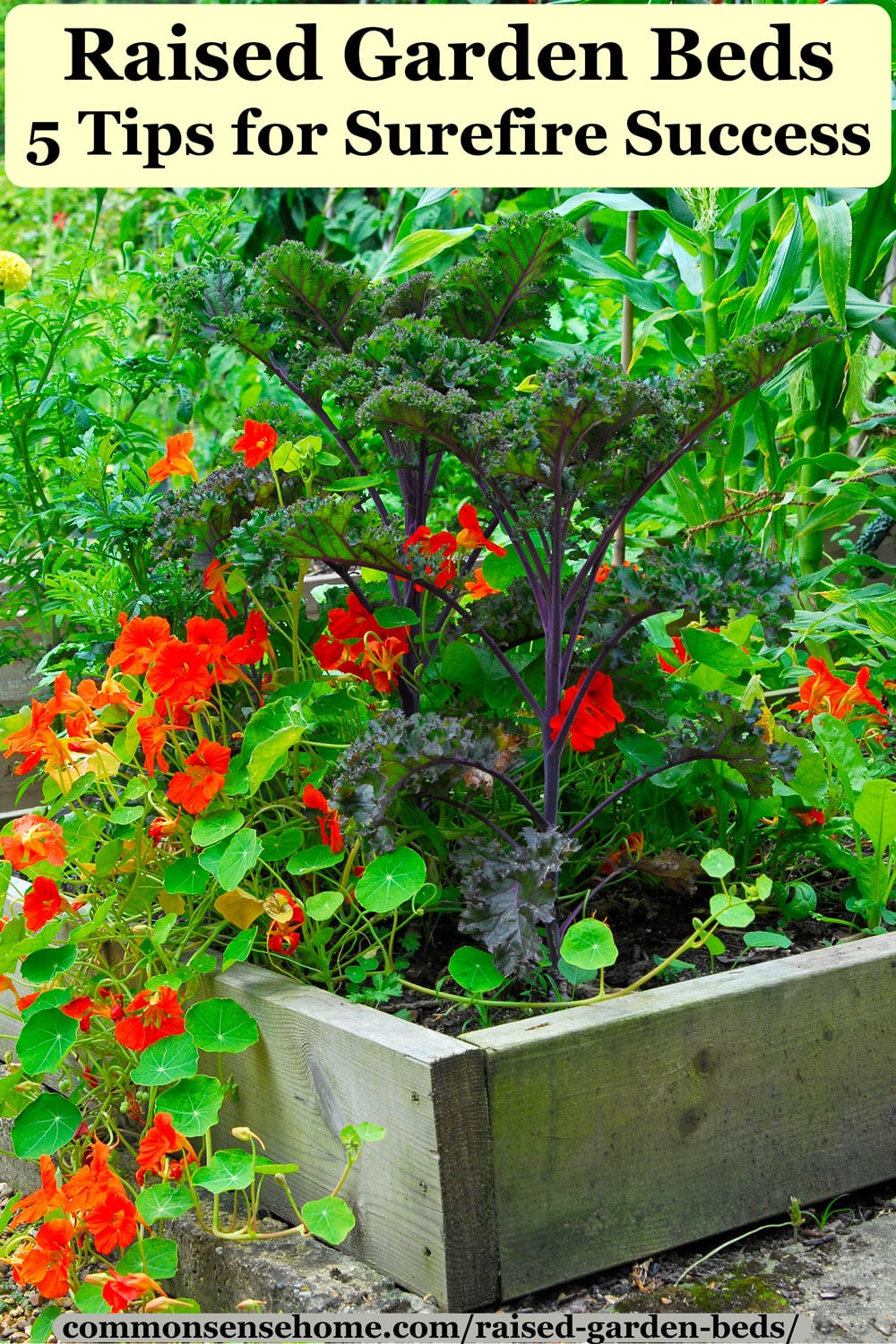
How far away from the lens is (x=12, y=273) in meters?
1.99

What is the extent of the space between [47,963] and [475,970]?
0.45 m

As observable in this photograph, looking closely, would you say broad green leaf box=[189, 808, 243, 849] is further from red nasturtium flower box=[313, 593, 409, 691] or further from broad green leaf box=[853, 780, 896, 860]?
broad green leaf box=[853, 780, 896, 860]

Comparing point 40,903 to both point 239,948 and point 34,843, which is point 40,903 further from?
point 239,948

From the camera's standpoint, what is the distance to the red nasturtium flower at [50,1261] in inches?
42.9

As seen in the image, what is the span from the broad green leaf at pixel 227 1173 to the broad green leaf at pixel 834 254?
1.23 meters

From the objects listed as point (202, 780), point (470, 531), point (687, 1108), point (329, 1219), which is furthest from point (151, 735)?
point (687, 1108)

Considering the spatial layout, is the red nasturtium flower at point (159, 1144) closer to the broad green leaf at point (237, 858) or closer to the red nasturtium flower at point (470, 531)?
the broad green leaf at point (237, 858)

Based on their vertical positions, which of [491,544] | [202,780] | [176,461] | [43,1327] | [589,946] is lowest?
[43,1327]

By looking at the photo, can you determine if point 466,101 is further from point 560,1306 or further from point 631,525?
point 560,1306

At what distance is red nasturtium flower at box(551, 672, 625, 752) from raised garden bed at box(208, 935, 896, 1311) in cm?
27

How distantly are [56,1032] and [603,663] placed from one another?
2.23ft

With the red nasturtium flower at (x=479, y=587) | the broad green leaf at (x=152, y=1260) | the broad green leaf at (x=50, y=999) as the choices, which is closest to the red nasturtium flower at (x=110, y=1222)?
the broad green leaf at (x=152, y=1260)

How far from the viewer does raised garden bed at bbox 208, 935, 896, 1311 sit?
40.3 inches

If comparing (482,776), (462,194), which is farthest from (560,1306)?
(462,194)
